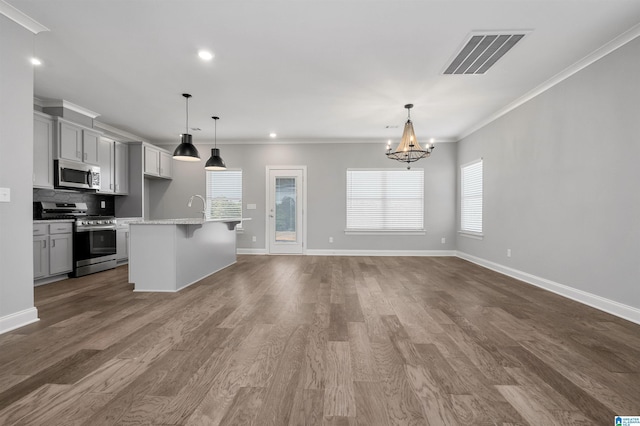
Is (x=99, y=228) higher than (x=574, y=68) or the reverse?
the reverse

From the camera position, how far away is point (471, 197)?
627cm

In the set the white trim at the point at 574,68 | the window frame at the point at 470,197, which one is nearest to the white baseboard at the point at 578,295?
the window frame at the point at 470,197

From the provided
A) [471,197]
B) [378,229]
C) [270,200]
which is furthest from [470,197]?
[270,200]

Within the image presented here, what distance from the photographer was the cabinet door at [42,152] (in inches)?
163

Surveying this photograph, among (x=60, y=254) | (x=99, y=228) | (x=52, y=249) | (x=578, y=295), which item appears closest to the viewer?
(x=578, y=295)

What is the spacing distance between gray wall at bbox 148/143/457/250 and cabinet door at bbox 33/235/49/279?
3057 mm

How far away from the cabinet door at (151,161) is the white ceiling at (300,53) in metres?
1.08

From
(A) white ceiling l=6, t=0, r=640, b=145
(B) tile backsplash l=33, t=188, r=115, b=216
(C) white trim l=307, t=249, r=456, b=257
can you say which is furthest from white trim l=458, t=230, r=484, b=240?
(B) tile backsplash l=33, t=188, r=115, b=216

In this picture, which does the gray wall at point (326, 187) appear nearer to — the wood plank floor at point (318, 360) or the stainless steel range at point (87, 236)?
the stainless steel range at point (87, 236)

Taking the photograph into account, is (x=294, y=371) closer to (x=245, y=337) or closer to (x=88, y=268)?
(x=245, y=337)

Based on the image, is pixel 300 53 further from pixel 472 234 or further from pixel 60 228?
pixel 472 234

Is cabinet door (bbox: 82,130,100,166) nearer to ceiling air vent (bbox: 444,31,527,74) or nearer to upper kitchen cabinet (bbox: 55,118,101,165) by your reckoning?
upper kitchen cabinet (bbox: 55,118,101,165)

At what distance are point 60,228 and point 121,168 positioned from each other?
1.82 meters

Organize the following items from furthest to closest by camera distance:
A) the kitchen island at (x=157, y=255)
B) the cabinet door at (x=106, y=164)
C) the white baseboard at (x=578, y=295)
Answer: the cabinet door at (x=106, y=164), the kitchen island at (x=157, y=255), the white baseboard at (x=578, y=295)
